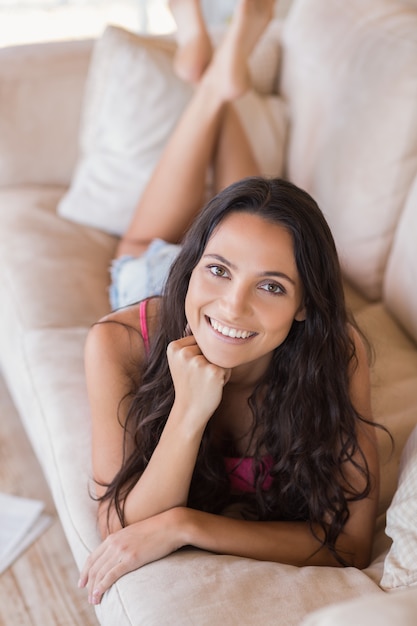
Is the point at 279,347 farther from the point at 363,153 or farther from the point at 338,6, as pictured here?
the point at 338,6

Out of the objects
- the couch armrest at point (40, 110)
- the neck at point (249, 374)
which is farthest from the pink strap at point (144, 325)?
the couch armrest at point (40, 110)

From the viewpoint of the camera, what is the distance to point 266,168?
94.6 inches

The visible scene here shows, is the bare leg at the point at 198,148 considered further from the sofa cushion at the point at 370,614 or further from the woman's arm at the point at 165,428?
the sofa cushion at the point at 370,614

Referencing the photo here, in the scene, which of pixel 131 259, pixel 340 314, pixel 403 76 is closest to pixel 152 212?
pixel 131 259

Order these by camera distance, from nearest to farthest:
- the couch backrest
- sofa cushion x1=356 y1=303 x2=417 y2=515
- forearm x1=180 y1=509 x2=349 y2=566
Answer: forearm x1=180 y1=509 x2=349 y2=566
sofa cushion x1=356 y1=303 x2=417 y2=515
the couch backrest

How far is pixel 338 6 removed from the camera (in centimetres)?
225

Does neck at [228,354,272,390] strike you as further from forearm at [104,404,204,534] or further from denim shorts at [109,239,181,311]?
denim shorts at [109,239,181,311]

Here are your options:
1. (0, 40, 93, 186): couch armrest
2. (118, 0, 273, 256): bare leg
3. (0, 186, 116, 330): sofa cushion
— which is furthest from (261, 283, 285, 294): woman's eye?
(0, 40, 93, 186): couch armrest

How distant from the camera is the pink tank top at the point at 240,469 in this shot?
1479mm

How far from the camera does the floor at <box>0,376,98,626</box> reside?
1.68 meters

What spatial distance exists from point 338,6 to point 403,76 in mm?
446

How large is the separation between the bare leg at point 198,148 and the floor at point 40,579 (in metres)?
0.60

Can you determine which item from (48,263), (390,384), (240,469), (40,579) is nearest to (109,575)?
(240,469)

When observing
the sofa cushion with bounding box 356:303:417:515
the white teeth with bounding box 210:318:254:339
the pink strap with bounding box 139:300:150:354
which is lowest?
the sofa cushion with bounding box 356:303:417:515
